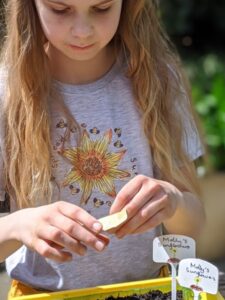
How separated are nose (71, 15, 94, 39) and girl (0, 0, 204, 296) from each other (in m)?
0.03

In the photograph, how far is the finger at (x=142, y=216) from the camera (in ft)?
4.38

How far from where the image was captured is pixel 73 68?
63.3 inches

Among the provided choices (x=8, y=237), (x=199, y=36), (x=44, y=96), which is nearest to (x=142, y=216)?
(x=8, y=237)

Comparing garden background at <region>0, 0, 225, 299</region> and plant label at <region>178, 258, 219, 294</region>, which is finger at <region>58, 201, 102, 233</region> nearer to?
plant label at <region>178, 258, 219, 294</region>

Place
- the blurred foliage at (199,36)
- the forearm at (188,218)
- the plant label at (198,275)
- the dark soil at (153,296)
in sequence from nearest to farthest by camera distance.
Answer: the plant label at (198,275), the dark soil at (153,296), the forearm at (188,218), the blurred foliage at (199,36)

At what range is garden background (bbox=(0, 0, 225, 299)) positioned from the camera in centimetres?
295

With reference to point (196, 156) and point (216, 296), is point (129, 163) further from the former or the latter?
point (216, 296)

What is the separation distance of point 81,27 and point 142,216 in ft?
1.21

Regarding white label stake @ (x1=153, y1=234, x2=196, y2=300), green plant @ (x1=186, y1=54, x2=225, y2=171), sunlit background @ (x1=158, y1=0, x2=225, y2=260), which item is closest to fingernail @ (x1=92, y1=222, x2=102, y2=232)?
white label stake @ (x1=153, y1=234, x2=196, y2=300)

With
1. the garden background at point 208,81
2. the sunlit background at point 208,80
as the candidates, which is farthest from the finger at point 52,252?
the sunlit background at point 208,80

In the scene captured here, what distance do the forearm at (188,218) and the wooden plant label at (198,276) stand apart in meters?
0.21

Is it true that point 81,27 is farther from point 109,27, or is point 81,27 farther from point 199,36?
point 199,36

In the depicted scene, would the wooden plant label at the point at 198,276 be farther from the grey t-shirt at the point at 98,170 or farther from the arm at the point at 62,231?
the grey t-shirt at the point at 98,170

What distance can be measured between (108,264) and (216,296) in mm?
325
